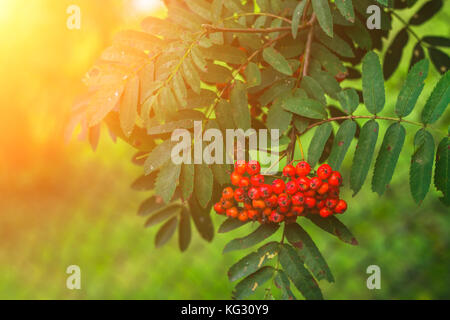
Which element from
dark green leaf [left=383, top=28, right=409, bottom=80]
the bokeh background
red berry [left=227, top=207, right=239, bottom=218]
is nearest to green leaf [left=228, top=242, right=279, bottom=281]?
red berry [left=227, top=207, right=239, bottom=218]

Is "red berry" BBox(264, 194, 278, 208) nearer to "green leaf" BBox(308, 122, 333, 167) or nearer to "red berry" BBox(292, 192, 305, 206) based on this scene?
"red berry" BBox(292, 192, 305, 206)

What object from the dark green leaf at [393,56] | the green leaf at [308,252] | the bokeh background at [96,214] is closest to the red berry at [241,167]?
the green leaf at [308,252]

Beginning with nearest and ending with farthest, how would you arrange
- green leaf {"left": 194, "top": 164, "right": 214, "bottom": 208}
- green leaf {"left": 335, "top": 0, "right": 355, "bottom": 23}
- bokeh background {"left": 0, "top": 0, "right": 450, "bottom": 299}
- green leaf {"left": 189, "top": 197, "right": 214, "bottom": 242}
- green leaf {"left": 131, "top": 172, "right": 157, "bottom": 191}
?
green leaf {"left": 335, "top": 0, "right": 355, "bottom": 23}, green leaf {"left": 194, "top": 164, "right": 214, "bottom": 208}, green leaf {"left": 131, "top": 172, "right": 157, "bottom": 191}, green leaf {"left": 189, "top": 197, "right": 214, "bottom": 242}, bokeh background {"left": 0, "top": 0, "right": 450, "bottom": 299}

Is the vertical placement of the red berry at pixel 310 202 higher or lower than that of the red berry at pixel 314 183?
lower

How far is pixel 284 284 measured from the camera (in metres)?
1.25

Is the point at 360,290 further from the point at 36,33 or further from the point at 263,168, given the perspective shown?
the point at 36,33

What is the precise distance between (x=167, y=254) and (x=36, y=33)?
86.9 inches

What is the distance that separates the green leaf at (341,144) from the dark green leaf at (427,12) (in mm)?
790

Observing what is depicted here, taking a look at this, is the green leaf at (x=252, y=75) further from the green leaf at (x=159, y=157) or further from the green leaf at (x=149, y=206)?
the green leaf at (x=149, y=206)

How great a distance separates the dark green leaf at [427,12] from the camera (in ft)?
6.01

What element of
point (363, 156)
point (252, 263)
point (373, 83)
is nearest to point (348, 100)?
point (373, 83)

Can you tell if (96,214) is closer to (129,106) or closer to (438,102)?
(129,106)

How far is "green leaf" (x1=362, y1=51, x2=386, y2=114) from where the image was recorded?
1299mm

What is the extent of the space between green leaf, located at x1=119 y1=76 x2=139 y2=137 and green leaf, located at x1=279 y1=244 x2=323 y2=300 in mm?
539
